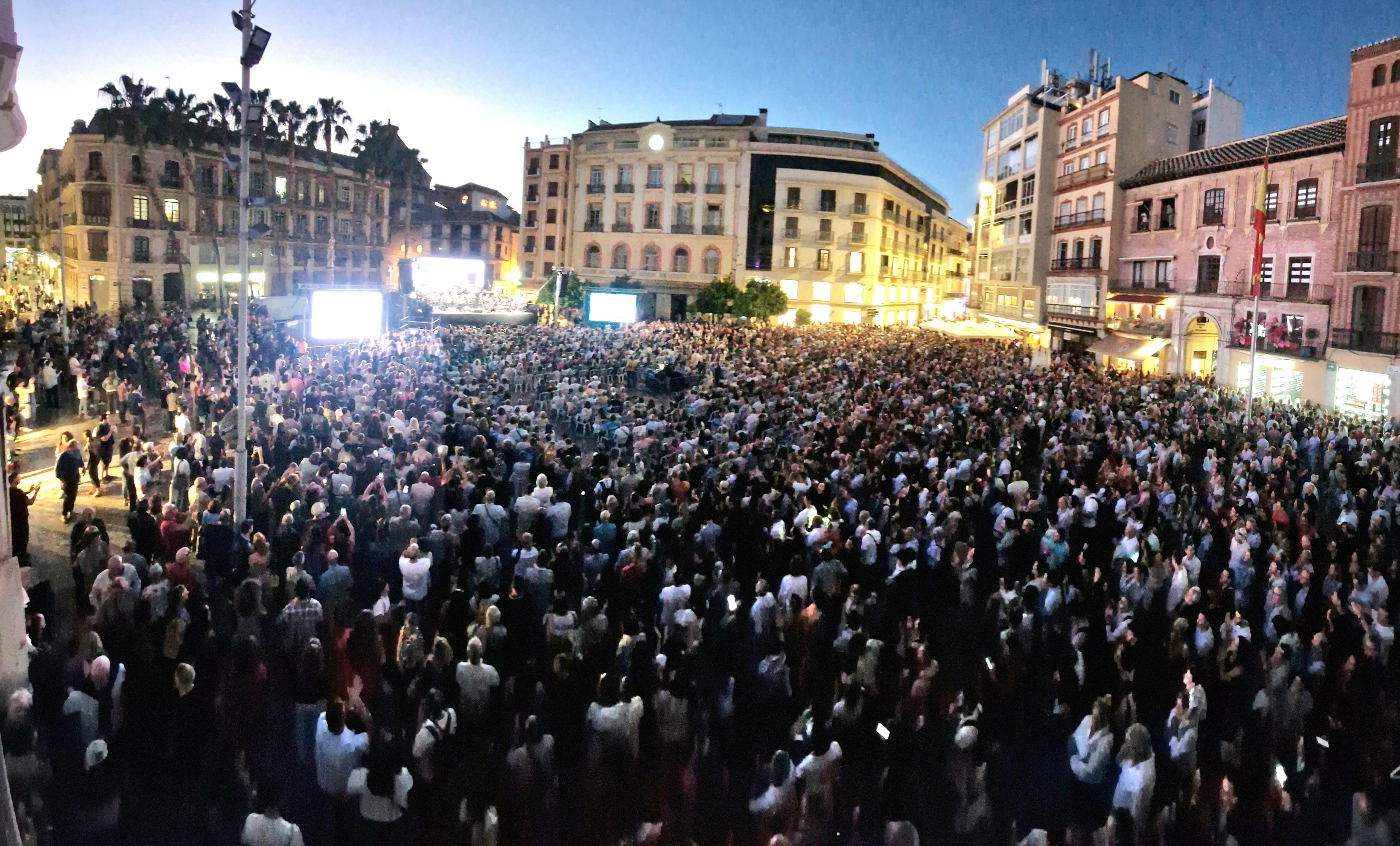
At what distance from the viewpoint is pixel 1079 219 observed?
44125 mm

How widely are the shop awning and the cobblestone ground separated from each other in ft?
107

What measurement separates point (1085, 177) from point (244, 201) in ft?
132

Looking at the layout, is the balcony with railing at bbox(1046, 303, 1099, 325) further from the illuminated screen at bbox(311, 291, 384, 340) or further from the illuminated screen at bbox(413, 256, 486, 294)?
the illuminated screen at bbox(413, 256, 486, 294)

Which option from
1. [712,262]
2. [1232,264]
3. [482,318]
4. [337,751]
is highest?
[712,262]

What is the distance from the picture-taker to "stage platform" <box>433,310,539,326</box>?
138ft

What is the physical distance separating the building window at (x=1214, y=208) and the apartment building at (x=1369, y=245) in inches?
222

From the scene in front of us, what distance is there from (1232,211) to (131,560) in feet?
120

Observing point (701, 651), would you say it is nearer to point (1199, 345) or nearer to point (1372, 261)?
point (1372, 261)

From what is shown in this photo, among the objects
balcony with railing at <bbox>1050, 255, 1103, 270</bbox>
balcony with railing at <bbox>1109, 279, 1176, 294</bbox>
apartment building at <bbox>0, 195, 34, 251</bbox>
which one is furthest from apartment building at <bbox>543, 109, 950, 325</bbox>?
apartment building at <bbox>0, 195, 34, 251</bbox>

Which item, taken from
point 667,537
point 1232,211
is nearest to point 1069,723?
point 667,537

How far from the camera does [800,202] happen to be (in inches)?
2421

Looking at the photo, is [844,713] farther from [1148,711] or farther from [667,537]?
[667,537]

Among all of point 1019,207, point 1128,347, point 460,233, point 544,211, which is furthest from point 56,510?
Result: point 460,233

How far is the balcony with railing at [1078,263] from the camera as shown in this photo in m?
42.4
